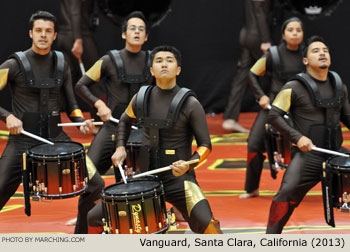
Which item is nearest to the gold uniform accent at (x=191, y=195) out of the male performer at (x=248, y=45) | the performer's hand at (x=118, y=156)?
the performer's hand at (x=118, y=156)

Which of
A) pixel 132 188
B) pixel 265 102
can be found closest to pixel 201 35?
pixel 265 102

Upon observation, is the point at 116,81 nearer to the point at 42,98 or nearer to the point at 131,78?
the point at 131,78

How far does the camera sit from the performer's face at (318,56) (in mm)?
5102

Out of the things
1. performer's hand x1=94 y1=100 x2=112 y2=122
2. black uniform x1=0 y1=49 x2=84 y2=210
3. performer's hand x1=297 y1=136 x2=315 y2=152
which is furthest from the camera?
performer's hand x1=94 y1=100 x2=112 y2=122

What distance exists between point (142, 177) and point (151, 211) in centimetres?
48

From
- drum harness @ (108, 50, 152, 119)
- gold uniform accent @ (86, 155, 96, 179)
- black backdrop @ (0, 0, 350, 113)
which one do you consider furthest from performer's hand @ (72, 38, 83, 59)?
gold uniform accent @ (86, 155, 96, 179)

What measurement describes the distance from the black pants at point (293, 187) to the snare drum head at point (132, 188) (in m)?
0.99

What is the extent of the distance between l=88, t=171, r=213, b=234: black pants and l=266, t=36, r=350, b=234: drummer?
0.68m

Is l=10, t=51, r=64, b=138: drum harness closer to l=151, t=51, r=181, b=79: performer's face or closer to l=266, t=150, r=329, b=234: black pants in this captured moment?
l=151, t=51, r=181, b=79: performer's face

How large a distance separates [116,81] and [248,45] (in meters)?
3.08

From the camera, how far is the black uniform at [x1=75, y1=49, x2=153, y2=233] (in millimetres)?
5707

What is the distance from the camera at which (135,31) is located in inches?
234

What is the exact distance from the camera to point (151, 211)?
13.7ft

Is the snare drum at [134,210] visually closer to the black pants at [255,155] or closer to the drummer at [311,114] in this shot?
the drummer at [311,114]
